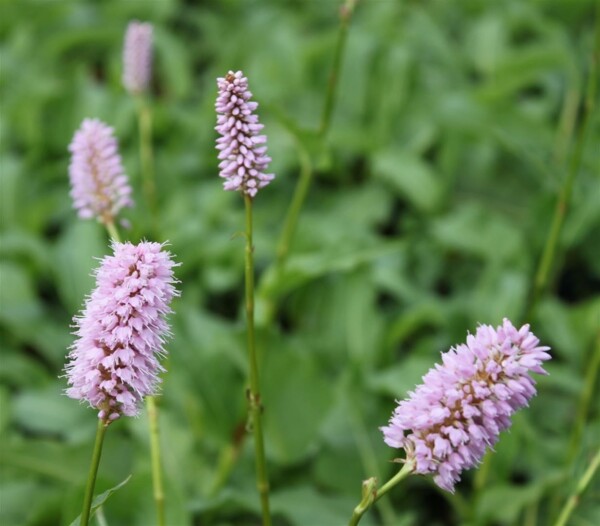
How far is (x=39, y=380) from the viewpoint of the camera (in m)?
3.37

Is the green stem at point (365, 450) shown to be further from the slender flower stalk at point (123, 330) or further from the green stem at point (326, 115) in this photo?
the slender flower stalk at point (123, 330)

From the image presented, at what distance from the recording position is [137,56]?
10.1 feet

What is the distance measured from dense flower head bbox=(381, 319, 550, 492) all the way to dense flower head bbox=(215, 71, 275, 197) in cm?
49

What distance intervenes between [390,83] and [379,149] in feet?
1.91

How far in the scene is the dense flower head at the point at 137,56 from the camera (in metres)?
3.02

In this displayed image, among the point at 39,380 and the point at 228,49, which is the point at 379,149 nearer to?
the point at 228,49

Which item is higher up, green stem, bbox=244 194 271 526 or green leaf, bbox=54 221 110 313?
green leaf, bbox=54 221 110 313

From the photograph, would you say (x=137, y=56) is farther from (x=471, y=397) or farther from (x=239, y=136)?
(x=471, y=397)

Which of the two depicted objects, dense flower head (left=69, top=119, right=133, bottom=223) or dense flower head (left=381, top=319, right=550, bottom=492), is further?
dense flower head (left=69, top=119, right=133, bottom=223)

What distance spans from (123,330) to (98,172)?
84 cm

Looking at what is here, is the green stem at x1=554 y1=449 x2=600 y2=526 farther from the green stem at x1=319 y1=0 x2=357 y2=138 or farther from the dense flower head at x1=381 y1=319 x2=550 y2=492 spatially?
the green stem at x1=319 y1=0 x2=357 y2=138

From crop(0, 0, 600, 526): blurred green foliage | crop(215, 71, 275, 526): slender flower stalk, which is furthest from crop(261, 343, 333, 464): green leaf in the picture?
crop(215, 71, 275, 526): slender flower stalk

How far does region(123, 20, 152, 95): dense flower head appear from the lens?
119 inches

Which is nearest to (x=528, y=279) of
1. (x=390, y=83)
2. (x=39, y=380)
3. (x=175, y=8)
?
(x=390, y=83)
